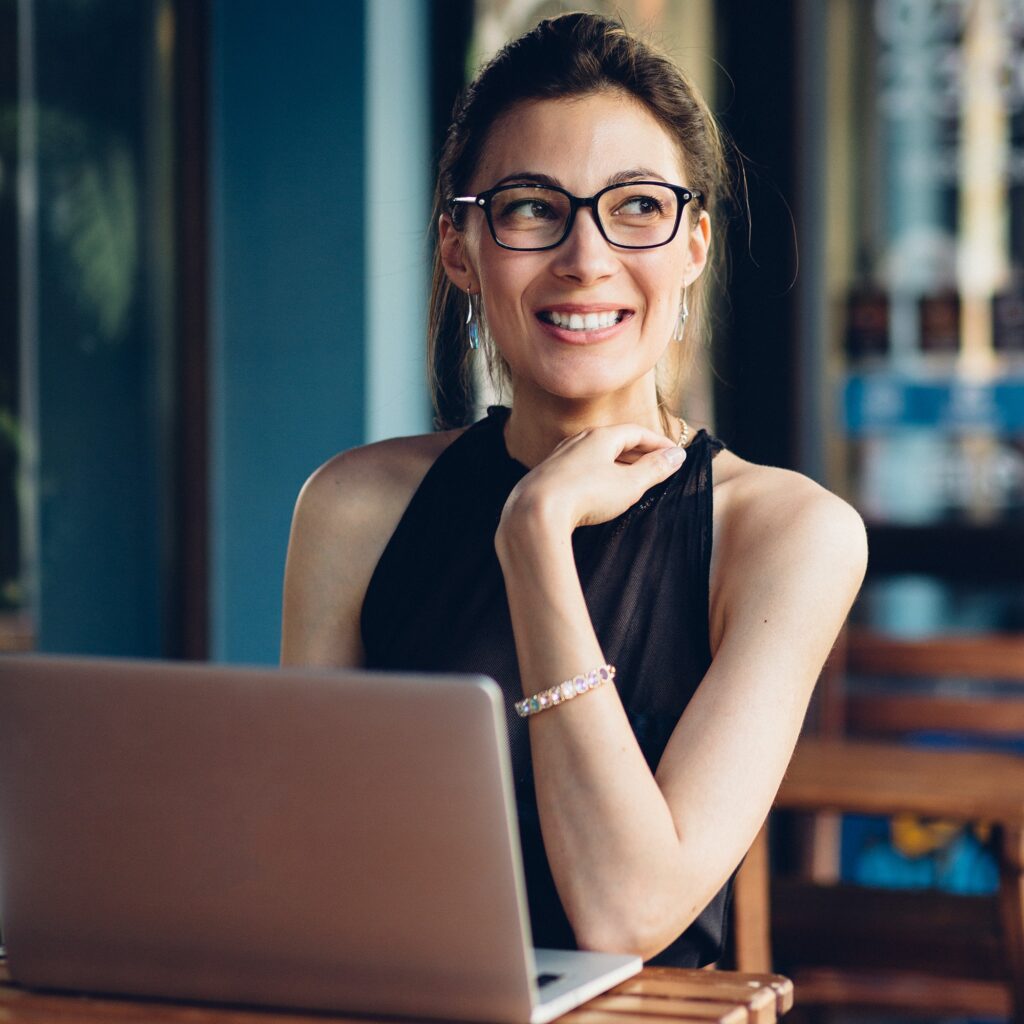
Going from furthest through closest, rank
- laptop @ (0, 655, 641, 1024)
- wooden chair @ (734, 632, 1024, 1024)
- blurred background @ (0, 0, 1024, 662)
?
blurred background @ (0, 0, 1024, 662) → wooden chair @ (734, 632, 1024, 1024) → laptop @ (0, 655, 641, 1024)

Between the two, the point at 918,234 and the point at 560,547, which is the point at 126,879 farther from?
the point at 918,234

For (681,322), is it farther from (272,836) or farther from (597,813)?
(272,836)

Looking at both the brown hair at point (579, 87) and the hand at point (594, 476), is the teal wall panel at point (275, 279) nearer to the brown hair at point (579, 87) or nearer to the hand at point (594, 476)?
the brown hair at point (579, 87)

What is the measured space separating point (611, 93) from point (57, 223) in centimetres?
182

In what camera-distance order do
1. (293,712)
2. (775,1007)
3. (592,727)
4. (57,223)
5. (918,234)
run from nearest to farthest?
1. (293,712)
2. (775,1007)
3. (592,727)
4. (57,223)
5. (918,234)

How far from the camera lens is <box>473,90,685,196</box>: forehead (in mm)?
1649

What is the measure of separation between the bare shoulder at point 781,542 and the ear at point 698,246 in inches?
10.5

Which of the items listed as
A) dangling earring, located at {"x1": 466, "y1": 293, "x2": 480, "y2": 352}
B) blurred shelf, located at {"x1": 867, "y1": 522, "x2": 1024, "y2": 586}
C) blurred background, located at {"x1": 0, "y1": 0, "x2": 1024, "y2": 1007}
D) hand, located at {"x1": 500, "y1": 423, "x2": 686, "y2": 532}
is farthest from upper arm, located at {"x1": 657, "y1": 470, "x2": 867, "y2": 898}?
blurred shelf, located at {"x1": 867, "y1": 522, "x2": 1024, "y2": 586}

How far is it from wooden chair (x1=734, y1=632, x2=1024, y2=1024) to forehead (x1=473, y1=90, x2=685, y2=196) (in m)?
1.26

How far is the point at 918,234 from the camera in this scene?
390 centimetres

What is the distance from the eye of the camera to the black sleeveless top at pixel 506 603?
1.57m

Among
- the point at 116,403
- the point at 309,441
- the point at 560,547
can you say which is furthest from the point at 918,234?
the point at 560,547

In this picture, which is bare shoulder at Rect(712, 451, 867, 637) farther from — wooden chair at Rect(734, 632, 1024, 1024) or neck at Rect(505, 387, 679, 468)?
wooden chair at Rect(734, 632, 1024, 1024)

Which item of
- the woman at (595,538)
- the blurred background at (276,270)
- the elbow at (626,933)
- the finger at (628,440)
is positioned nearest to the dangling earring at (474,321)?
the woman at (595,538)
